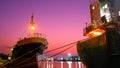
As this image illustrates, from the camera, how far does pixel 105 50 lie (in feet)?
35.3

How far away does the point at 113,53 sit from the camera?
34.2 feet

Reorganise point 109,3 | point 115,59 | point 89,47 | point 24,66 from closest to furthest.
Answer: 1. point 115,59
2. point 89,47
3. point 24,66
4. point 109,3

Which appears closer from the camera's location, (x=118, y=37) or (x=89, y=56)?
(x=118, y=37)

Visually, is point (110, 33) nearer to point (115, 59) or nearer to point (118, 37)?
point (118, 37)

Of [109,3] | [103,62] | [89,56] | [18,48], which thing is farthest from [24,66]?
[109,3]

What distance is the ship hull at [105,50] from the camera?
10.4 m

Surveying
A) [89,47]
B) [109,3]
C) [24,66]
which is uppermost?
[109,3]

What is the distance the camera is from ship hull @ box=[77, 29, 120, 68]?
34.3 ft

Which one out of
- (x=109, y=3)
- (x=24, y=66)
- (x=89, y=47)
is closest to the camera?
(x=89, y=47)

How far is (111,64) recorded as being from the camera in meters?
10.4

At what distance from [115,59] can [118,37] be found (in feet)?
4.22

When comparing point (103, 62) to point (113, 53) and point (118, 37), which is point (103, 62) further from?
point (118, 37)

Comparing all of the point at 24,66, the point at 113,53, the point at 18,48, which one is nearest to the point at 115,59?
the point at 113,53

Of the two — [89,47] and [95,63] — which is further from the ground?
[89,47]
